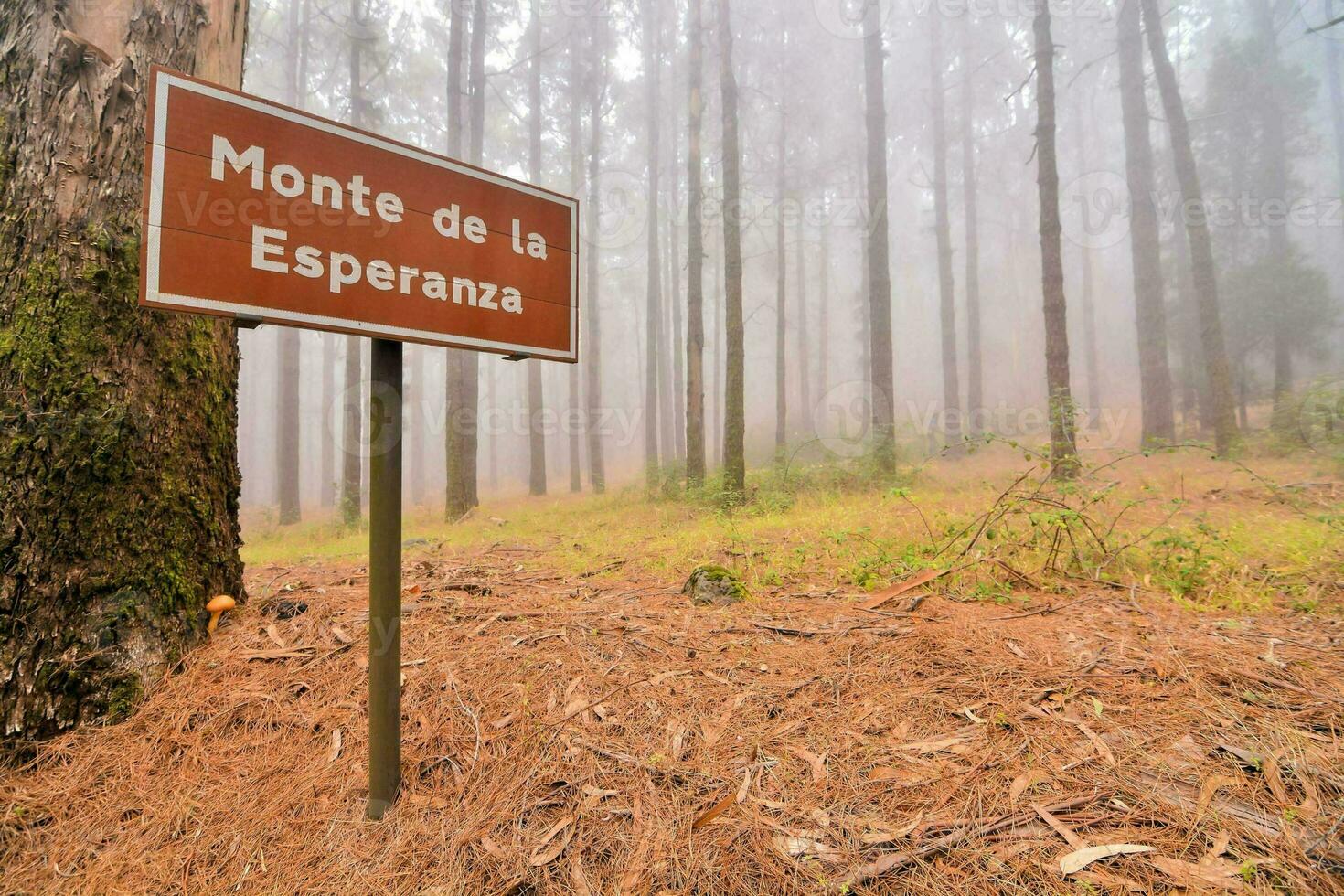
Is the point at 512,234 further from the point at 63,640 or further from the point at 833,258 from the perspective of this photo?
the point at 833,258

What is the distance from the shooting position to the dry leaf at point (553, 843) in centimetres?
171

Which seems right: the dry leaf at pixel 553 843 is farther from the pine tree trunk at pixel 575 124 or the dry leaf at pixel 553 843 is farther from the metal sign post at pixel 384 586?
the pine tree trunk at pixel 575 124

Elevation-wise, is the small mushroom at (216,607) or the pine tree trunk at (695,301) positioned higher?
the pine tree trunk at (695,301)

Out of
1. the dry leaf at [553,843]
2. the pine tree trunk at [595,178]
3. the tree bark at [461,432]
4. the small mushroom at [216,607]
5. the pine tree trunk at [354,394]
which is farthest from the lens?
the pine tree trunk at [595,178]

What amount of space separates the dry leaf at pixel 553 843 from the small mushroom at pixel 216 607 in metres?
2.26

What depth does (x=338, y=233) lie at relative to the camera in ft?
6.09

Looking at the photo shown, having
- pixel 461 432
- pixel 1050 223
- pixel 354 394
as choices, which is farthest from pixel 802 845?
pixel 354 394

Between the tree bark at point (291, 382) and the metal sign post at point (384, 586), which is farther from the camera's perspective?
the tree bark at point (291, 382)

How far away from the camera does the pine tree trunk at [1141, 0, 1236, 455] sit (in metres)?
11.0

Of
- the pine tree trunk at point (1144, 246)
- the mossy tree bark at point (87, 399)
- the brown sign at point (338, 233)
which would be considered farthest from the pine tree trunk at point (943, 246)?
the mossy tree bark at point (87, 399)

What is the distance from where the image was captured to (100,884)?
1.72 metres

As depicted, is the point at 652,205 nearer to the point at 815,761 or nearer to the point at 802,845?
the point at 815,761

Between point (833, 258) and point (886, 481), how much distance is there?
30.0 metres

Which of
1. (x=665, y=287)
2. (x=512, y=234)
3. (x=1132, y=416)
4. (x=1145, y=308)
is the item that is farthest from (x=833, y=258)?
(x=512, y=234)
